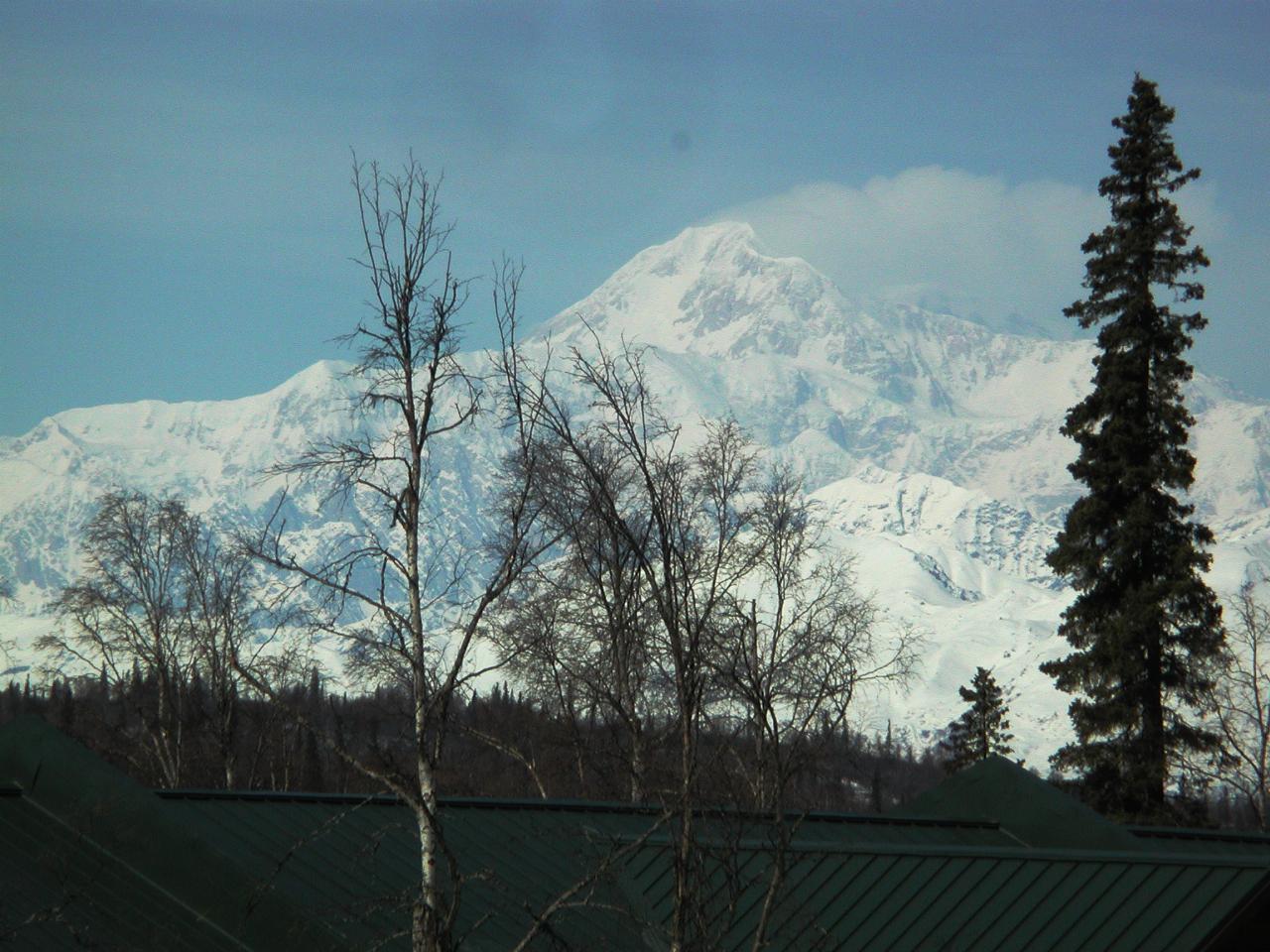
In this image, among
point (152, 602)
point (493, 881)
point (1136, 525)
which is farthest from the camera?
point (152, 602)

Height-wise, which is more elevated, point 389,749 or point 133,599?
point 133,599

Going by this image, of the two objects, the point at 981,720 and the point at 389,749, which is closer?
the point at 389,749

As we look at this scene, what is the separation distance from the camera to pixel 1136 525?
30891mm

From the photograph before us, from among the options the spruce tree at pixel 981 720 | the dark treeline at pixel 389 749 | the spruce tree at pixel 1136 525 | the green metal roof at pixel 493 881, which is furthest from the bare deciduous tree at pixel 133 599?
the spruce tree at pixel 981 720

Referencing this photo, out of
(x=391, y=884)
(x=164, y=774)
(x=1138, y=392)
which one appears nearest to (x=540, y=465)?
(x=391, y=884)

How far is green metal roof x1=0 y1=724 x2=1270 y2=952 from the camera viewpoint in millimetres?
12469

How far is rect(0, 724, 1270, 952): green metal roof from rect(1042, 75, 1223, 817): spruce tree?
14867 millimetres

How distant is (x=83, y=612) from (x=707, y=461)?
18446 millimetres

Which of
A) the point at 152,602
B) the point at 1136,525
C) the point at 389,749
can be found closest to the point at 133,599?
the point at 152,602

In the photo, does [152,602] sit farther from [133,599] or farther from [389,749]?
[389,749]

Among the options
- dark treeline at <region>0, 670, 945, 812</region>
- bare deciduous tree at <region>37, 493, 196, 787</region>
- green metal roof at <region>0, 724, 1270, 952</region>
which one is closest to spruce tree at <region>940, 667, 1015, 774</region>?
dark treeline at <region>0, 670, 945, 812</region>

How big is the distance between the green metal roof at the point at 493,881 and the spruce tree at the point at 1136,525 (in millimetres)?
14867

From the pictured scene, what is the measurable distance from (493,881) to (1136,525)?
21.1 m

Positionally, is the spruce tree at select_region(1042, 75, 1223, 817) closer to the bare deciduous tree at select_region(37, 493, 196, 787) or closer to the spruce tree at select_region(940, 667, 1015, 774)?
the bare deciduous tree at select_region(37, 493, 196, 787)
